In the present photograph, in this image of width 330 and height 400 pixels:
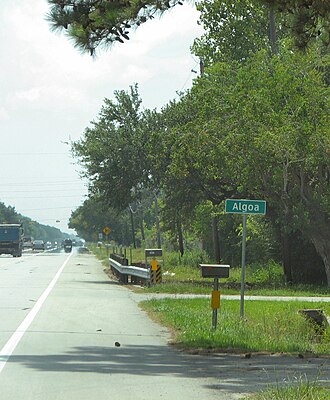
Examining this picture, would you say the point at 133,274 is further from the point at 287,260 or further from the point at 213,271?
the point at 213,271

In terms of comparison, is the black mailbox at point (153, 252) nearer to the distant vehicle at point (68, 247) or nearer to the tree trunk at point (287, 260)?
the tree trunk at point (287, 260)

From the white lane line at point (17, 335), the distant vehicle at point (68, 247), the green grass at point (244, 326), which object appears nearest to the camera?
the white lane line at point (17, 335)

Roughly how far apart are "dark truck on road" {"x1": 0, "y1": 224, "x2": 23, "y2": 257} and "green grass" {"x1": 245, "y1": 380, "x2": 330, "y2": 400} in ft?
235

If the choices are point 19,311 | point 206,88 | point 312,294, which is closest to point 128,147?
point 206,88

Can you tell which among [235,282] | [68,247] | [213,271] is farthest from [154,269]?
[68,247]

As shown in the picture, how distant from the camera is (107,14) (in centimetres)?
1459

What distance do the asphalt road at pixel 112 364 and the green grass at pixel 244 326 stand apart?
579mm

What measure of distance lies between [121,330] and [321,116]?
1691 cm

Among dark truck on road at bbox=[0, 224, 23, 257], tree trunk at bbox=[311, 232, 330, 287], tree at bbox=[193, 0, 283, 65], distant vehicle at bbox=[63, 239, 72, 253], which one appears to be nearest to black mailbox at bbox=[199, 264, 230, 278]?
tree trunk at bbox=[311, 232, 330, 287]

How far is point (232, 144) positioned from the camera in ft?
111

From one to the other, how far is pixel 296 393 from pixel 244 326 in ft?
28.6

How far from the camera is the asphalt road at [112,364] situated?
10664 mm

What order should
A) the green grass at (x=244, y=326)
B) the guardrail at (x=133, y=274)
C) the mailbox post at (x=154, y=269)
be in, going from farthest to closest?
the guardrail at (x=133, y=274)
the mailbox post at (x=154, y=269)
the green grass at (x=244, y=326)

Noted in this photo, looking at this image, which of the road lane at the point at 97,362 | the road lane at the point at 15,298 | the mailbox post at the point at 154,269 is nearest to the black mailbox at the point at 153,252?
the mailbox post at the point at 154,269
